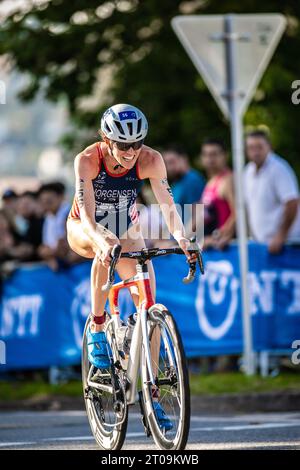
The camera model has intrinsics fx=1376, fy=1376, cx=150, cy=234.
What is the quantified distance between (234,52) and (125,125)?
224 inches

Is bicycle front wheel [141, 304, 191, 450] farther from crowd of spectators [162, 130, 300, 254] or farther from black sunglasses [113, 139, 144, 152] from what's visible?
crowd of spectators [162, 130, 300, 254]

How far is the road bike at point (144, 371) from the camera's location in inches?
308

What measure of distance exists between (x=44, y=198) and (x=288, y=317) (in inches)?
151

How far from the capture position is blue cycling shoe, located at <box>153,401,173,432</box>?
791cm

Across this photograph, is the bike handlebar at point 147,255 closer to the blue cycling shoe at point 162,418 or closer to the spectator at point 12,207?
the blue cycling shoe at point 162,418

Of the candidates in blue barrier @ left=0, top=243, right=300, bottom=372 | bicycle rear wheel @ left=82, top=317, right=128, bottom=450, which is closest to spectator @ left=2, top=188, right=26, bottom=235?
blue barrier @ left=0, top=243, right=300, bottom=372

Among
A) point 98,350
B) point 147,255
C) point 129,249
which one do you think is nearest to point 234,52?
point 129,249

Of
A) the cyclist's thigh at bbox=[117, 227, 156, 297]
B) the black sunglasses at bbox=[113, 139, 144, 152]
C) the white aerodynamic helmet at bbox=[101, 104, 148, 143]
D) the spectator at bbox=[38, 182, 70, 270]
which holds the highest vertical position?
the white aerodynamic helmet at bbox=[101, 104, 148, 143]

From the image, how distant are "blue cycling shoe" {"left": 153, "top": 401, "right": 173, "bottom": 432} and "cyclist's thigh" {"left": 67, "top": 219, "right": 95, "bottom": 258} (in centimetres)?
135

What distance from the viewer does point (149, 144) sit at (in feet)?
69.1

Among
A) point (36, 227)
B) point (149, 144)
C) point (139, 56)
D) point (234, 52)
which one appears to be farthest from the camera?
point (139, 56)

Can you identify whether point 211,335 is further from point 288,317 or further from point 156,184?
point 156,184

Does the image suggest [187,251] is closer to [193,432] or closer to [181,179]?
[193,432]
